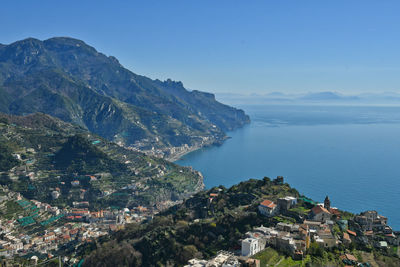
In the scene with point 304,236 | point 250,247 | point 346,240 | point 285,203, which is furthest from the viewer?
point 285,203

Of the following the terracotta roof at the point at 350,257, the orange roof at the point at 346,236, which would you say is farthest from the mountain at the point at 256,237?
the terracotta roof at the point at 350,257

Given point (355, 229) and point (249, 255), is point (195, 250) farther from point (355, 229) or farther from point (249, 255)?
point (355, 229)

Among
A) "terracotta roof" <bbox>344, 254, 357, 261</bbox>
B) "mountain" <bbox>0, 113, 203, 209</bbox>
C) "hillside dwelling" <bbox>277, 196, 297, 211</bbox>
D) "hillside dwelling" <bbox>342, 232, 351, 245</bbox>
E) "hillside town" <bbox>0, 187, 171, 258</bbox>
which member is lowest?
"hillside town" <bbox>0, 187, 171, 258</bbox>

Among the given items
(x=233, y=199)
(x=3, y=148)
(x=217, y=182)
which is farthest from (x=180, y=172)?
(x=233, y=199)

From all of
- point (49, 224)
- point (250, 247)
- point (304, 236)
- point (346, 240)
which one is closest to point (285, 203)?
point (346, 240)

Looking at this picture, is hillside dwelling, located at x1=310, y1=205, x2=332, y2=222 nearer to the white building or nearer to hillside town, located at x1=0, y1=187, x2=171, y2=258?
the white building

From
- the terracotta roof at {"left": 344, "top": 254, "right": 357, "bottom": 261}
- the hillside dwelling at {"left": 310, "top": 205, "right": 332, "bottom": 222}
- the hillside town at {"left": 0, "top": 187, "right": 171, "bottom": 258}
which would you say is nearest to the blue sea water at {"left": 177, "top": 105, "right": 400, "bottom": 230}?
the hillside town at {"left": 0, "top": 187, "right": 171, "bottom": 258}

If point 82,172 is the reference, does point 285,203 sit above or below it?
above

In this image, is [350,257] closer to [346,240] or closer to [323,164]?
[346,240]
